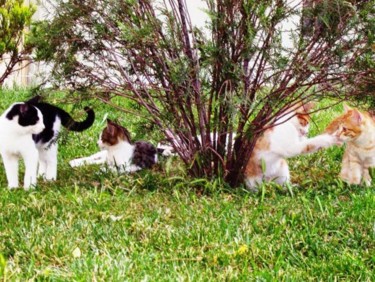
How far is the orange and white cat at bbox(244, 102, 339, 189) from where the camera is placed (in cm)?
466

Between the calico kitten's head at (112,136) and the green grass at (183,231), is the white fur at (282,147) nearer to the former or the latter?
the green grass at (183,231)

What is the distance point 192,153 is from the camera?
4.85 metres

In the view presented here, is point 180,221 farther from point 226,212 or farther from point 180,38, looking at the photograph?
point 180,38

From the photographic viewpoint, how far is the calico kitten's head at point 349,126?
4699mm

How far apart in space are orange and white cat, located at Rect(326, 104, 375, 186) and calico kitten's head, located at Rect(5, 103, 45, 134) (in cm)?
204

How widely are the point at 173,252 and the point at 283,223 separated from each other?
704 millimetres

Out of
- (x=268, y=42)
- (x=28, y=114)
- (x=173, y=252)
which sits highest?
(x=268, y=42)

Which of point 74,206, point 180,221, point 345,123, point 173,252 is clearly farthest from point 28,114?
point 345,123

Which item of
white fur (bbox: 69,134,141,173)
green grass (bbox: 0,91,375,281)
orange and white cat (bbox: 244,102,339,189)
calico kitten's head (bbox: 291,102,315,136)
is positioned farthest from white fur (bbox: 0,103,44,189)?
calico kitten's head (bbox: 291,102,315,136)

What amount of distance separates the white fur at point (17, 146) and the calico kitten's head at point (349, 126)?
2061mm

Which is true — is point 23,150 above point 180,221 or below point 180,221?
above

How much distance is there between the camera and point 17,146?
4.80m

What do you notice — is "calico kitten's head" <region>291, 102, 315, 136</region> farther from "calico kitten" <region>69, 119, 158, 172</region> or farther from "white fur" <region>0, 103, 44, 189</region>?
"white fur" <region>0, 103, 44, 189</region>

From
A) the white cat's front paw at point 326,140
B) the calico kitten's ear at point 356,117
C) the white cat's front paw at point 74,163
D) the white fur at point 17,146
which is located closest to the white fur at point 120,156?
the white cat's front paw at point 74,163
